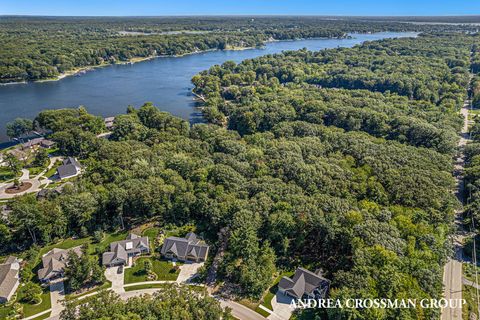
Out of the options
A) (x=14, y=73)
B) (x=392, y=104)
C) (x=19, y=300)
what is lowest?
(x=19, y=300)

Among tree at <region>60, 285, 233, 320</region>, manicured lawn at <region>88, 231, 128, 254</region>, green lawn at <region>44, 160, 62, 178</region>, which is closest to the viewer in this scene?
tree at <region>60, 285, 233, 320</region>

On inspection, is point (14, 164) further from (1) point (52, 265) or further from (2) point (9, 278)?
(1) point (52, 265)

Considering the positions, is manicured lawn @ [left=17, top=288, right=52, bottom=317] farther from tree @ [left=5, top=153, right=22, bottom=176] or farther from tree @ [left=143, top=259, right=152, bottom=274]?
tree @ [left=5, top=153, right=22, bottom=176]

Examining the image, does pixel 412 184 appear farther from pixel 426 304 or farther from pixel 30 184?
pixel 30 184

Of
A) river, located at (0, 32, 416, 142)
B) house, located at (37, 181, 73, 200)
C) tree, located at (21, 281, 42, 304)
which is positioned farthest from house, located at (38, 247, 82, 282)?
river, located at (0, 32, 416, 142)

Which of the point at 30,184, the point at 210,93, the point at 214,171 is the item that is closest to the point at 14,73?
the point at 210,93

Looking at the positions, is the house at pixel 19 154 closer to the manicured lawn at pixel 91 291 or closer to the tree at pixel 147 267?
the manicured lawn at pixel 91 291
